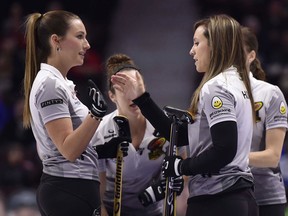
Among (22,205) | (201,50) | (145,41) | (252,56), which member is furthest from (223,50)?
(145,41)

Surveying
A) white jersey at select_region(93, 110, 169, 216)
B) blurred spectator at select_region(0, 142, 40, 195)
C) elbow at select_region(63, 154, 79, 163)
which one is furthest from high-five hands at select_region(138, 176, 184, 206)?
blurred spectator at select_region(0, 142, 40, 195)

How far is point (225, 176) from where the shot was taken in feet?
12.4

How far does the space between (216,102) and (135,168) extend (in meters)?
1.08

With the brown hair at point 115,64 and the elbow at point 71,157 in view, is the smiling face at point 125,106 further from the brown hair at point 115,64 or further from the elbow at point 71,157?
the elbow at point 71,157

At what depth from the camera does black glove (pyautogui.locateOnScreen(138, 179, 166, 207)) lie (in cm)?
446

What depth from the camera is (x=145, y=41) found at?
10.8 m

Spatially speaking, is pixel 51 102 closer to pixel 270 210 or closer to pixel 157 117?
pixel 157 117

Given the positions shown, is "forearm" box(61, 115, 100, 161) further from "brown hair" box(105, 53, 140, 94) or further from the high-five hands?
"brown hair" box(105, 53, 140, 94)

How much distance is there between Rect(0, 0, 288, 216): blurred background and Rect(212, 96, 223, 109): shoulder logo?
15.6ft

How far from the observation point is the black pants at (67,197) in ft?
13.0

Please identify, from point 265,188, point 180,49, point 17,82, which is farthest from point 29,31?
point 180,49

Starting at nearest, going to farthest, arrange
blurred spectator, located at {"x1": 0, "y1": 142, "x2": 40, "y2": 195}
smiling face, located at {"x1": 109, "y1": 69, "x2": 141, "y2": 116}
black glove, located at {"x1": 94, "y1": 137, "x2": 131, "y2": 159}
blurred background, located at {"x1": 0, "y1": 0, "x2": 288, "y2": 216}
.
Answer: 1. black glove, located at {"x1": 94, "y1": 137, "x2": 131, "y2": 159}
2. smiling face, located at {"x1": 109, "y1": 69, "x2": 141, "y2": 116}
3. blurred spectator, located at {"x1": 0, "y1": 142, "x2": 40, "y2": 195}
4. blurred background, located at {"x1": 0, "y1": 0, "x2": 288, "y2": 216}

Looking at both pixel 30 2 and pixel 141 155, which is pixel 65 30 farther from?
pixel 30 2

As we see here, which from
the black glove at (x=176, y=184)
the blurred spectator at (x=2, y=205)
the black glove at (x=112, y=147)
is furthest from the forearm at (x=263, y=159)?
the blurred spectator at (x=2, y=205)
